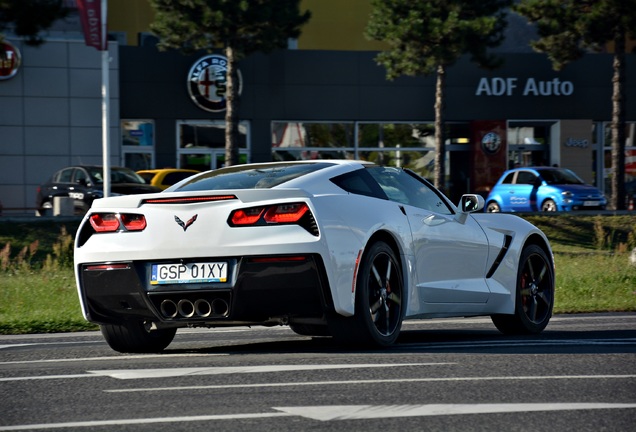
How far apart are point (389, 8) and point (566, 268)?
21386 mm

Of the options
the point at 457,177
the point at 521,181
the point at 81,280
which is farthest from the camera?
the point at 457,177

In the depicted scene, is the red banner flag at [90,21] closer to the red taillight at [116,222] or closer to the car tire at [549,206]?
the car tire at [549,206]

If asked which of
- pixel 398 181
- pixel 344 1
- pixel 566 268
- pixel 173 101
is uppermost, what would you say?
pixel 344 1

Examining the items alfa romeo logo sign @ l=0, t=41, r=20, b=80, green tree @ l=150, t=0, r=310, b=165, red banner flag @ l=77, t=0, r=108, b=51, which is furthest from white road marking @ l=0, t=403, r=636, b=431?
alfa romeo logo sign @ l=0, t=41, r=20, b=80

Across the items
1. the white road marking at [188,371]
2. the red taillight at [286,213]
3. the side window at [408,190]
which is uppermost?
the side window at [408,190]

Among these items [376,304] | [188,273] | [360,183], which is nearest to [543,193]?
[360,183]

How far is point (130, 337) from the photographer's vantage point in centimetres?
856

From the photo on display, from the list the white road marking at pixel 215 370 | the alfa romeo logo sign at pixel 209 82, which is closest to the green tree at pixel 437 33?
the alfa romeo logo sign at pixel 209 82

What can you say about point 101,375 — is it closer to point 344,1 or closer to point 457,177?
point 457,177

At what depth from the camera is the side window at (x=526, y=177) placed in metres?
37.6

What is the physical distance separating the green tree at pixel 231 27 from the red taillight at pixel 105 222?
95.8 ft

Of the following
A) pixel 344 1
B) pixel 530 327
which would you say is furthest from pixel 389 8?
pixel 530 327

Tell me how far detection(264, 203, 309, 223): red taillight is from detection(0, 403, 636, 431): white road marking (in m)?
2.21

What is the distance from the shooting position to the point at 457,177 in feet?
165
